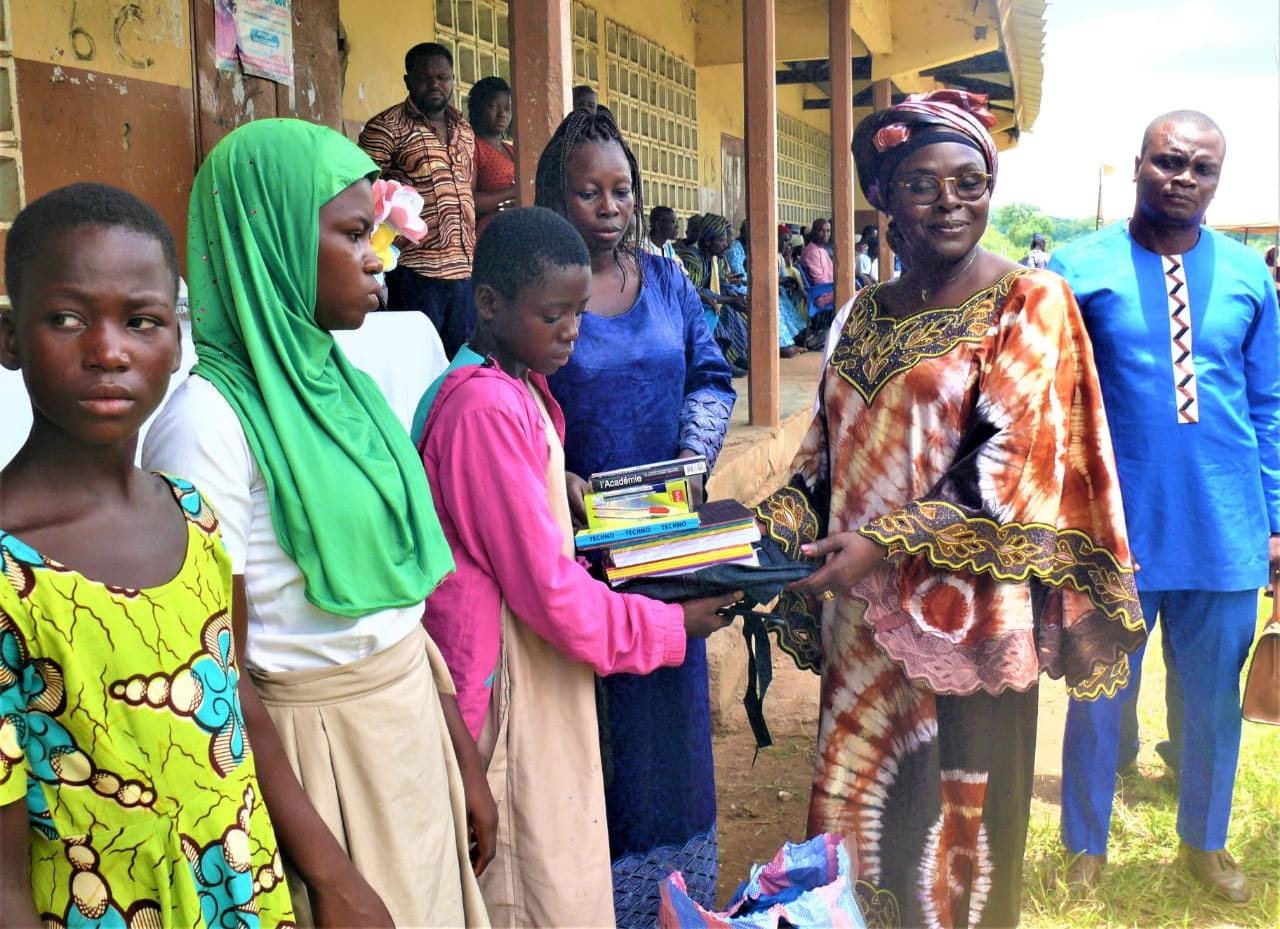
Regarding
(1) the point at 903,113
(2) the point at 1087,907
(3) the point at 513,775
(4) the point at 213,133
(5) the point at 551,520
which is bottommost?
(2) the point at 1087,907

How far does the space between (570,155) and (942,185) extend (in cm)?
83

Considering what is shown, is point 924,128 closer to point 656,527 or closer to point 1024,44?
point 656,527

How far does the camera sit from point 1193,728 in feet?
11.2

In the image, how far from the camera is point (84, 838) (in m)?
1.36

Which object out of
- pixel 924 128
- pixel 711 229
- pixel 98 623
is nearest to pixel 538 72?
pixel 924 128

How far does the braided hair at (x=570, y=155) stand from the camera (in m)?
2.67

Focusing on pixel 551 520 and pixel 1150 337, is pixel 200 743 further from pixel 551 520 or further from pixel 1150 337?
pixel 1150 337

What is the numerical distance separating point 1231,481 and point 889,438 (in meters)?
1.32

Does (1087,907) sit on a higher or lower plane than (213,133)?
lower

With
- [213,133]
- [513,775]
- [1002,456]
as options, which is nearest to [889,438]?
A: [1002,456]

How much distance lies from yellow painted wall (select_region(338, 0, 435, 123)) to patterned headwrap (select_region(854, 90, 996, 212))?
13.3ft

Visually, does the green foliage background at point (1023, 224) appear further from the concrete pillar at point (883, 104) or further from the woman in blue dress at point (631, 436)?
the woman in blue dress at point (631, 436)

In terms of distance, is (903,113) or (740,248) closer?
(903,113)

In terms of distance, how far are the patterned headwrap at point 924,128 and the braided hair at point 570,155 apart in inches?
22.1
